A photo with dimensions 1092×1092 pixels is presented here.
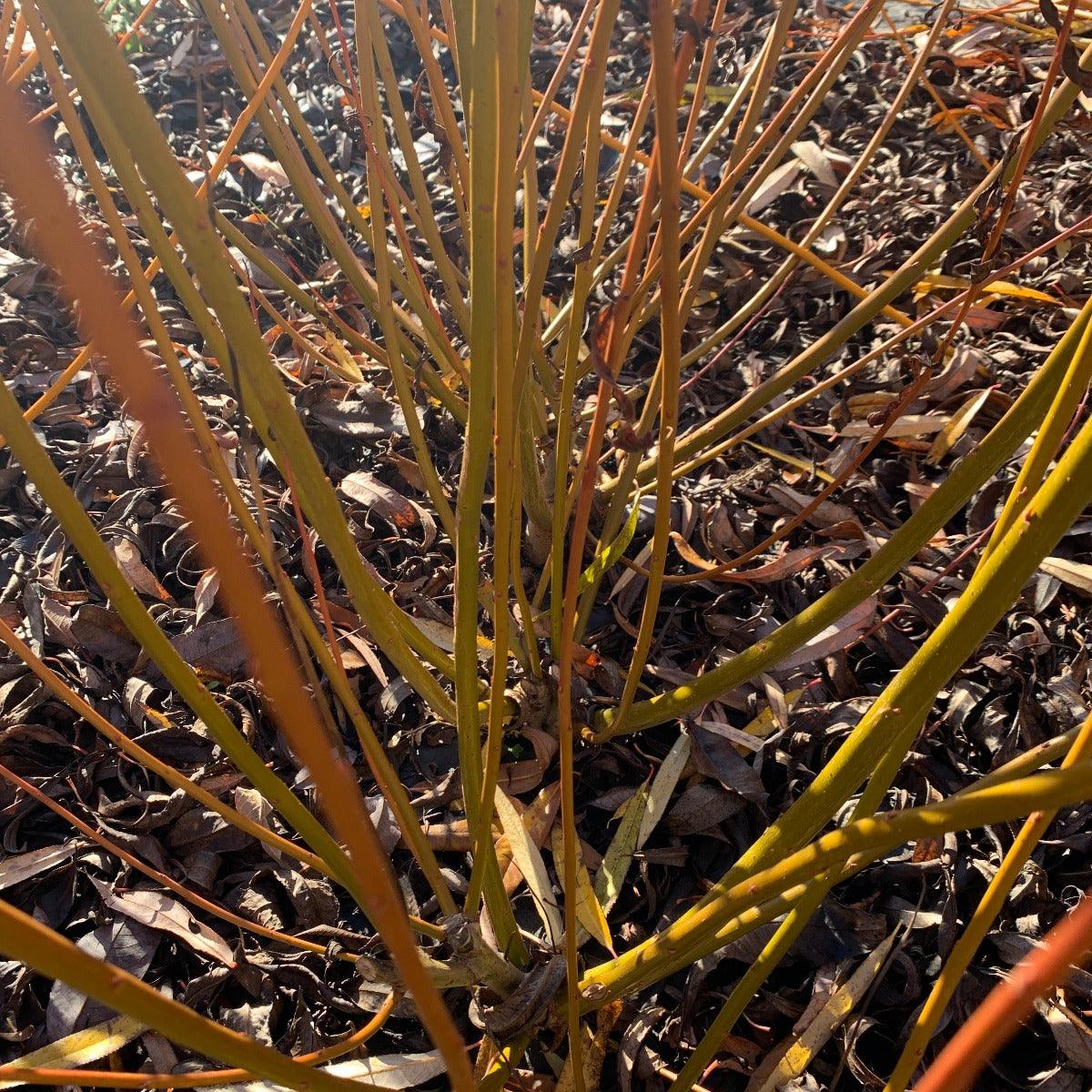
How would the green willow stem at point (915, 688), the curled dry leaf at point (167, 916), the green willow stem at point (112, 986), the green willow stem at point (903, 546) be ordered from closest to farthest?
1. the green willow stem at point (112, 986)
2. the green willow stem at point (915, 688)
3. the green willow stem at point (903, 546)
4. the curled dry leaf at point (167, 916)

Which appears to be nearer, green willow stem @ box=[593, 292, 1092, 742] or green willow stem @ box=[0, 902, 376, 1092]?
green willow stem @ box=[0, 902, 376, 1092]

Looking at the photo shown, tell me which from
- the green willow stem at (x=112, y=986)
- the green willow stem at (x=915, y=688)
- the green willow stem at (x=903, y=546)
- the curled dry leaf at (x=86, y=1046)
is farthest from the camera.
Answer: the curled dry leaf at (x=86, y=1046)

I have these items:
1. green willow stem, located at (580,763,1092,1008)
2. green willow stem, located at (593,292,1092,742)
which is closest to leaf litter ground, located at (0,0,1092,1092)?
green willow stem, located at (593,292,1092,742)

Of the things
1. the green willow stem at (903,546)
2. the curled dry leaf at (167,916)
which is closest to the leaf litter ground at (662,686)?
the curled dry leaf at (167,916)

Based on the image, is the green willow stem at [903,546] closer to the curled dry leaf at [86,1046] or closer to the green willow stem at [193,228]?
the green willow stem at [193,228]

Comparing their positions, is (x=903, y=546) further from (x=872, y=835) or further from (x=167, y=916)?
(x=167, y=916)

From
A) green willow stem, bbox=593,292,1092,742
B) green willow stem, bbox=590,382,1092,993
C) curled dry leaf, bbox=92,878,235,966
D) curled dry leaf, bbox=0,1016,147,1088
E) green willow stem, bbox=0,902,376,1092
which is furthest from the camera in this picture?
curled dry leaf, bbox=92,878,235,966

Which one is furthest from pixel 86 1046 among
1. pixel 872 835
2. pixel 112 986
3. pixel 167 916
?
pixel 872 835

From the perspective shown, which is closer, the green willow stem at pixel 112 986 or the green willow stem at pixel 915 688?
the green willow stem at pixel 112 986

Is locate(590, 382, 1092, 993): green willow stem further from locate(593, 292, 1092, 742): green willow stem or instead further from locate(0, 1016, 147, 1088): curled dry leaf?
locate(0, 1016, 147, 1088): curled dry leaf

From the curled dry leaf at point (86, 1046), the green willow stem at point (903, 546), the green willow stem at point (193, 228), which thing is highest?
the green willow stem at point (193, 228)

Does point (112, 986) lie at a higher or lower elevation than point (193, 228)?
lower

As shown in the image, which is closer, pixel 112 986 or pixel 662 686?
pixel 112 986

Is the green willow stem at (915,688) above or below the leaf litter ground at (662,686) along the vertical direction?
above
